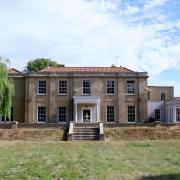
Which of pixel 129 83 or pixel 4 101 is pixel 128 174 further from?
pixel 129 83

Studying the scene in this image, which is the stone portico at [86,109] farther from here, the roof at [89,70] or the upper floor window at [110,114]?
the roof at [89,70]

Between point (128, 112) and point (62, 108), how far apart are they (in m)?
7.62

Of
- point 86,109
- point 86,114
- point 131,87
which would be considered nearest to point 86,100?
point 86,109

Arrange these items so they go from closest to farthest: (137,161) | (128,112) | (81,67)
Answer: (137,161) < (128,112) < (81,67)

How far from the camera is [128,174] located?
47.8 ft

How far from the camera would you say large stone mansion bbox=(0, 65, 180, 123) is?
166ft

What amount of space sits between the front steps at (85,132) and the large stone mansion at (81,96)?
9290 mm

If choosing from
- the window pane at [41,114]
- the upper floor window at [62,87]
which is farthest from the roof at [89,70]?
the window pane at [41,114]

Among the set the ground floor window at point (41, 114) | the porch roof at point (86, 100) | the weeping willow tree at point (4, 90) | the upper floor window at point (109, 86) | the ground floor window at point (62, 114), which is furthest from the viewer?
the upper floor window at point (109, 86)

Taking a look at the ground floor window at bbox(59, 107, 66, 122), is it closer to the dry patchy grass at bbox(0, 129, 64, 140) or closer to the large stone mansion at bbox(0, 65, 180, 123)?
the large stone mansion at bbox(0, 65, 180, 123)

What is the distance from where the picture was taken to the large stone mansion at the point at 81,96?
50.6 meters

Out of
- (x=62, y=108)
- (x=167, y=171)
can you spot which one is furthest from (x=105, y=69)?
(x=167, y=171)

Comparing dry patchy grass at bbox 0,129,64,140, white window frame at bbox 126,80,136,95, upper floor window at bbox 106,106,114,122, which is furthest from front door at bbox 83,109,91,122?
dry patchy grass at bbox 0,129,64,140

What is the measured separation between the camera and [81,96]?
1980 inches
